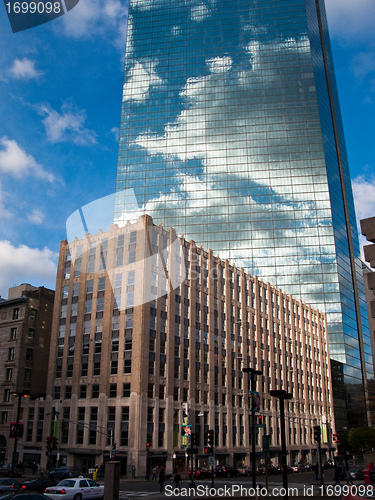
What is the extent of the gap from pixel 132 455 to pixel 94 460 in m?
7.25

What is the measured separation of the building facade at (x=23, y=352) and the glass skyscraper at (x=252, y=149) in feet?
226

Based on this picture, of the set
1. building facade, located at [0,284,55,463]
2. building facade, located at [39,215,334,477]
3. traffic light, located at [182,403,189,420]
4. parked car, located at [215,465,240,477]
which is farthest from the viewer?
building facade, located at [0,284,55,463]

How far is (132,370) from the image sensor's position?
6094cm

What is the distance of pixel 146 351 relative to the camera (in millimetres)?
61656

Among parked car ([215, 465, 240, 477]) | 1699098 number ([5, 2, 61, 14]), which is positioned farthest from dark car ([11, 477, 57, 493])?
1699098 number ([5, 2, 61, 14])

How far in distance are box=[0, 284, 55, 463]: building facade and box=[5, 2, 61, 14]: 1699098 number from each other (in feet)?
211

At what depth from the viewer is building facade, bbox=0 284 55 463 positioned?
73.4 m

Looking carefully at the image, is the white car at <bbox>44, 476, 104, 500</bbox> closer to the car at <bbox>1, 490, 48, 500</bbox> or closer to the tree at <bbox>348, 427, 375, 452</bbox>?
the car at <bbox>1, 490, 48, 500</bbox>

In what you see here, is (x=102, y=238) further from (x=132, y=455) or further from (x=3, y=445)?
(x=3, y=445)

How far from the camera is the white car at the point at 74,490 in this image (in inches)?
1141

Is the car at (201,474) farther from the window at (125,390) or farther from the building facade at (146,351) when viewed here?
the window at (125,390)

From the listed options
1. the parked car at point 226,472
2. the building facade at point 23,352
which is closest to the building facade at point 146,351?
the parked car at point 226,472

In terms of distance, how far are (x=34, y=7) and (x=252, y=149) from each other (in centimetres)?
14193

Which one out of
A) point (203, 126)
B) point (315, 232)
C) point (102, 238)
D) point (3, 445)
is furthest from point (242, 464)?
point (203, 126)
